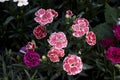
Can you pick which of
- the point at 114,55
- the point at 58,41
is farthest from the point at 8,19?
the point at 114,55

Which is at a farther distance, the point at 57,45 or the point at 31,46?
the point at 31,46

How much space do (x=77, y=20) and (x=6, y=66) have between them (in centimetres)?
71

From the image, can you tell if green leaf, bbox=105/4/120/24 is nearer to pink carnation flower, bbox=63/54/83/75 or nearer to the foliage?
the foliage

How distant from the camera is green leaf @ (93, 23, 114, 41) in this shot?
299 cm

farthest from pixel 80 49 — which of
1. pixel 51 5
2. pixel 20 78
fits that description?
pixel 51 5

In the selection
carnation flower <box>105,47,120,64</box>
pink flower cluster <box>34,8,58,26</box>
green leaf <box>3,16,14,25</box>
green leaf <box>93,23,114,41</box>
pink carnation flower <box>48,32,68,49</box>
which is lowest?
green leaf <box>93,23,114,41</box>

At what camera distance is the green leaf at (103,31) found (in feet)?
9.81

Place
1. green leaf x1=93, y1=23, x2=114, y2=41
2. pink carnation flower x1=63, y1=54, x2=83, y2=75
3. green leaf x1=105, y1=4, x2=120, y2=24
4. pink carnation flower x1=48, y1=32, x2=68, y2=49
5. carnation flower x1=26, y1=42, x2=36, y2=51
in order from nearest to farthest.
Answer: pink carnation flower x1=63, y1=54, x2=83, y2=75 → pink carnation flower x1=48, y1=32, x2=68, y2=49 → carnation flower x1=26, y1=42, x2=36, y2=51 → green leaf x1=93, y1=23, x2=114, y2=41 → green leaf x1=105, y1=4, x2=120, y2=24

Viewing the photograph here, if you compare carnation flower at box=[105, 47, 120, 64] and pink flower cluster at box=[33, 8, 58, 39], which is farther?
pink flower cluster at box=[33, 8, 58, 39]

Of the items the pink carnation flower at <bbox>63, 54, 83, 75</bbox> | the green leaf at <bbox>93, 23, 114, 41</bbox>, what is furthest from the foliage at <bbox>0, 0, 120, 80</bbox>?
the pink carnation flower at <bbox>63, 54, 83, 75</bbox>

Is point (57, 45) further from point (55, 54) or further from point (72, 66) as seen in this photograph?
point (72, 66)

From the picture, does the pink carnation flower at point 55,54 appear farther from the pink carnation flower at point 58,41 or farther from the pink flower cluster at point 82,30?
the pink flower cluster at point 82,30

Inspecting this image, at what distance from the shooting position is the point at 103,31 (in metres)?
3.06

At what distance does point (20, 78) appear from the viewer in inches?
99.6
